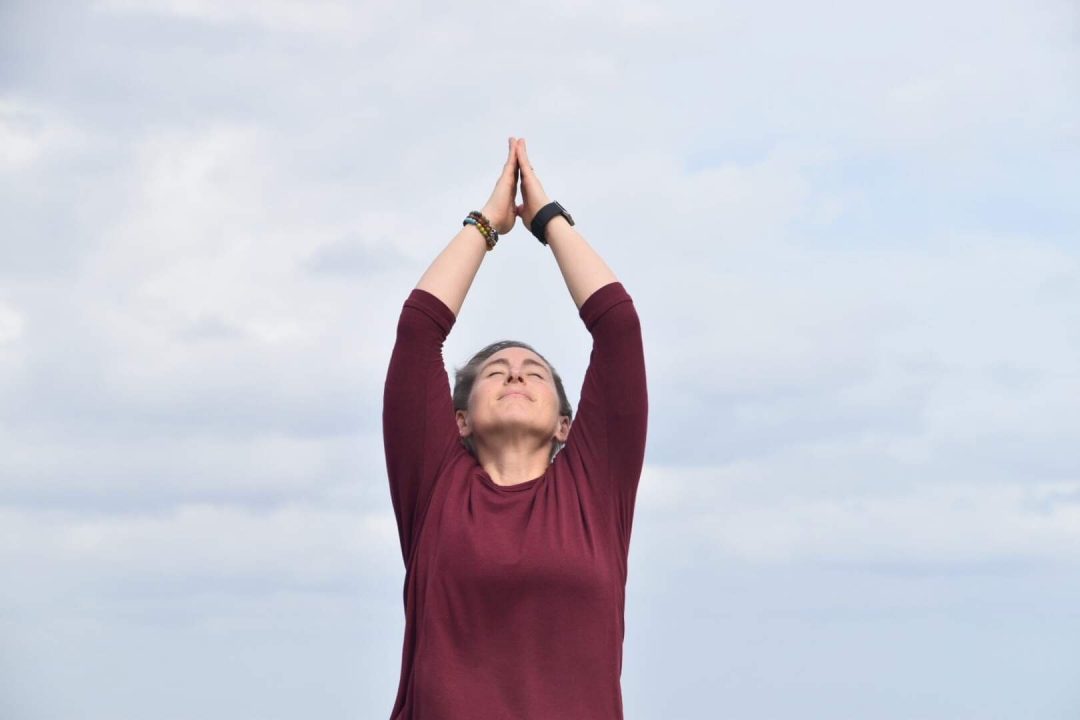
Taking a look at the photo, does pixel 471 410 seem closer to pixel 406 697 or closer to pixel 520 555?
pixel 520 555

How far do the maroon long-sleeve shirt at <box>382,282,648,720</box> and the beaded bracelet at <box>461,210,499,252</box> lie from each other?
0.44 meters

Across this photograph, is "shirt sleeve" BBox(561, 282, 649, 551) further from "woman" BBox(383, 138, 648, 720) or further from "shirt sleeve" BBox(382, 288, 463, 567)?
"shirt sleeve" BBox(382, 288, 463, 567)

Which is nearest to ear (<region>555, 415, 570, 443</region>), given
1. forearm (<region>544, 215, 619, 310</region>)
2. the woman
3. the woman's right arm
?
the woman

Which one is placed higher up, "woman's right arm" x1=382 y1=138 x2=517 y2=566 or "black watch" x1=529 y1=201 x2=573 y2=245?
"black watch" x1=529 y1=201 x2=573 y2=245

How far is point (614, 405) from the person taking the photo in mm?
5250

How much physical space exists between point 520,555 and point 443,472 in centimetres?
59

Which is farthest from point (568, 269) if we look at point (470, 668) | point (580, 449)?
point (470, 668)

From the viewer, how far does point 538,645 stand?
4.92 meters

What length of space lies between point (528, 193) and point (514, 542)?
5.18 feet

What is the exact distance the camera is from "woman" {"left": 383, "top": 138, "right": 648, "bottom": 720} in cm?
492

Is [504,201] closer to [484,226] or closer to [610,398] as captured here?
[484,226]

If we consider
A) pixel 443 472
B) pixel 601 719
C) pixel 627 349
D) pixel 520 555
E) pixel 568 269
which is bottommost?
pixel 601 719

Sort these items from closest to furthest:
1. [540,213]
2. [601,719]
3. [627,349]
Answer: [601,719]
[627,349]
[540,213]

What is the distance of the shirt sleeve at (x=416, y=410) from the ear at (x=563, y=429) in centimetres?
53
